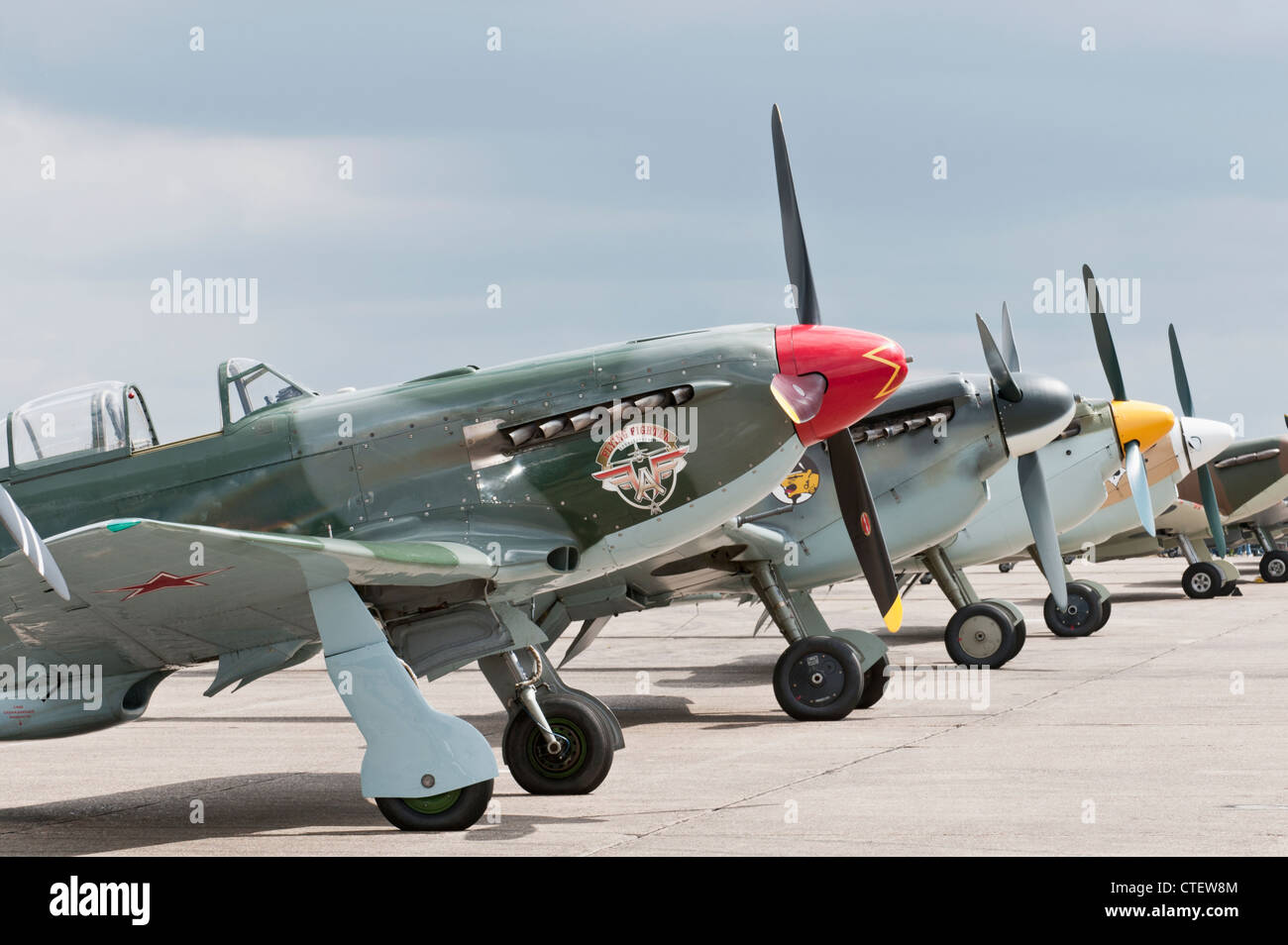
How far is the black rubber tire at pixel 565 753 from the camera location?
29.3 ft

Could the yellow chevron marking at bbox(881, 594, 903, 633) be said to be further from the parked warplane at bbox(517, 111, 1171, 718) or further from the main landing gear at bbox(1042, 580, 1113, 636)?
the main landing gear at bbox(1042, 580, 1113, 636)

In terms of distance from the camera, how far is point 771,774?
959 centimetres

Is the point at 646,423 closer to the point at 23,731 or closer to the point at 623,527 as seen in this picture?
the point at 623,527

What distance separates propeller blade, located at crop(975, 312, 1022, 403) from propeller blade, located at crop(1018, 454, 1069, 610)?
2332 mm

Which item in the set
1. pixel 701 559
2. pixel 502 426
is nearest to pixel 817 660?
pixel 701 559

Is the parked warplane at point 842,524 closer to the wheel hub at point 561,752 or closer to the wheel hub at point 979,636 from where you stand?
the wheel hub at point 979,636

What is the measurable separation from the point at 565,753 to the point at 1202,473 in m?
24.6

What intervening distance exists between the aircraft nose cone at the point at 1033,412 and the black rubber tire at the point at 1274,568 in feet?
94.0

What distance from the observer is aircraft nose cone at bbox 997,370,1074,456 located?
13930mm

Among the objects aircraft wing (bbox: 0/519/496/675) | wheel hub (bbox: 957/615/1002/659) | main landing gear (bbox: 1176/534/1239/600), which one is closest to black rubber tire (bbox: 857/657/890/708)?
wheel hub (bbox: 957/615/1002/659)

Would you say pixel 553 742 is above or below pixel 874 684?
above

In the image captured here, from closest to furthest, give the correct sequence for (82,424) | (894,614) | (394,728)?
(394,728), (82,424), (894,614)

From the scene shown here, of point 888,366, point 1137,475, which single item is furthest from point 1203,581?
point 888,366

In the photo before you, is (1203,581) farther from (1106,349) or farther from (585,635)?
(585,635)
